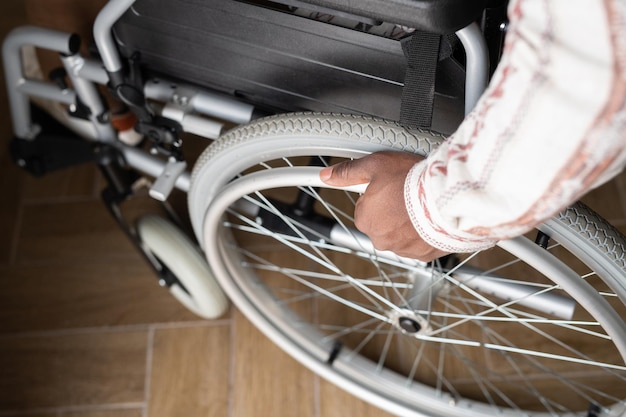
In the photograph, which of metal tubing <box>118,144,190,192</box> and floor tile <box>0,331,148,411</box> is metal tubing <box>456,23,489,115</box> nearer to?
metal tubing <box>118,144,190,192</box>

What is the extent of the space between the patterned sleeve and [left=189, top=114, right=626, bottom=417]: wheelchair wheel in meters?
0.12

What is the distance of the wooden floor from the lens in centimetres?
112

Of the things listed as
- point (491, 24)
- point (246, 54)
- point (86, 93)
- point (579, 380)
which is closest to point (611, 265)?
point (491, 24)

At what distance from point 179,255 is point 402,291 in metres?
0.37

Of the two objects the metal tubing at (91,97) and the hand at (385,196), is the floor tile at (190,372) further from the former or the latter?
the hand at (385,196)

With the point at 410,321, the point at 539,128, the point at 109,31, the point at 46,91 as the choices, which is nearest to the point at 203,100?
the point at 109,31

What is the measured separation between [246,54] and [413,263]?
1.04ft

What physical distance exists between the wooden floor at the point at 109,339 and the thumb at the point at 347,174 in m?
0.57

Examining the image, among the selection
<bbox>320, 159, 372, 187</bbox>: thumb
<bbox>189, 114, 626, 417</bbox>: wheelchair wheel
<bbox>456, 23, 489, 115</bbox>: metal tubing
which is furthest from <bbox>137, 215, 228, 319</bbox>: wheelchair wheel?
<bbox>456, 23, 489, 115</bbox>: metal tubing

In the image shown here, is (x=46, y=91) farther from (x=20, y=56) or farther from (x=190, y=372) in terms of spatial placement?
(x=190, y=372)

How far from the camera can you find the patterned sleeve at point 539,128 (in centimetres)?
38

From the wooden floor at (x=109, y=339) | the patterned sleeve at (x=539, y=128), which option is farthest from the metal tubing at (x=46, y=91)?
the patterned sleeve at (x=539, y=128)

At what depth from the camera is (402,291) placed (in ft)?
3.72

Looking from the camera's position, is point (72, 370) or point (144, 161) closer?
point (144, 161)
